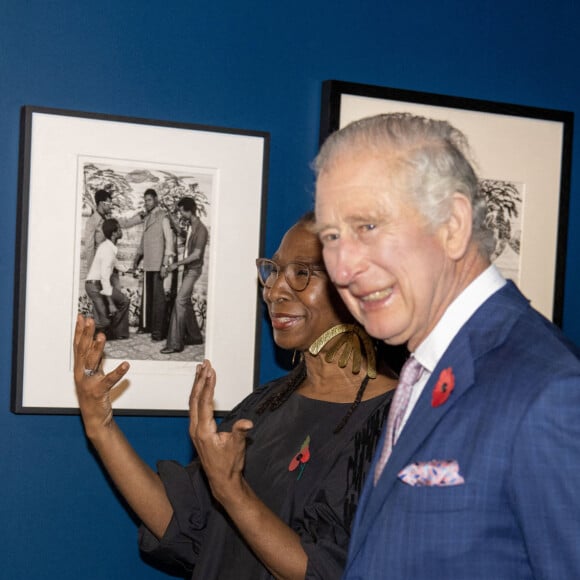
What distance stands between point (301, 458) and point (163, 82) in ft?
3.14

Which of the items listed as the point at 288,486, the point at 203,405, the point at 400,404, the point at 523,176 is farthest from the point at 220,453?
the point at 523,176

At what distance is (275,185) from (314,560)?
0.99m

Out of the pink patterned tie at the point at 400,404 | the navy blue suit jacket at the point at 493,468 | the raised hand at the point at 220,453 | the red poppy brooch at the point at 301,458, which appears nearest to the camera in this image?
the navy blue suit jacket at the point at 493,468

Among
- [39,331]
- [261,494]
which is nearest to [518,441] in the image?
[261,494]

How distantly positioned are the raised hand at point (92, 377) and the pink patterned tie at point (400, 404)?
80cm

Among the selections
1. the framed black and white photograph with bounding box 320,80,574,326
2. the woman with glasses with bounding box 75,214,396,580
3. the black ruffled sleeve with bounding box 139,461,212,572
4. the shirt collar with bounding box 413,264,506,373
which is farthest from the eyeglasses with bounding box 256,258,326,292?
the shirt collar with bounding box 413,264,506,373

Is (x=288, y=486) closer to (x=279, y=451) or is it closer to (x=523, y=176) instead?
(x=279, y=451)

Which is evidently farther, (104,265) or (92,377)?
(104,265)

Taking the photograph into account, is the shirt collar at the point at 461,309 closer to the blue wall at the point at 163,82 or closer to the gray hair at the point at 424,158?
the gray hair at the point at 424,158

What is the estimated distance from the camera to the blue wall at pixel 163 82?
2178mm

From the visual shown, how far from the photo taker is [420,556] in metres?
1.20

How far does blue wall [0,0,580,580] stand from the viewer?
2178 mm

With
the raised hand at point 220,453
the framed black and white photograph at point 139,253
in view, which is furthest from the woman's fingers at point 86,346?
the raised hand at point 220,453

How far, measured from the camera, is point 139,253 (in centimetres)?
225
